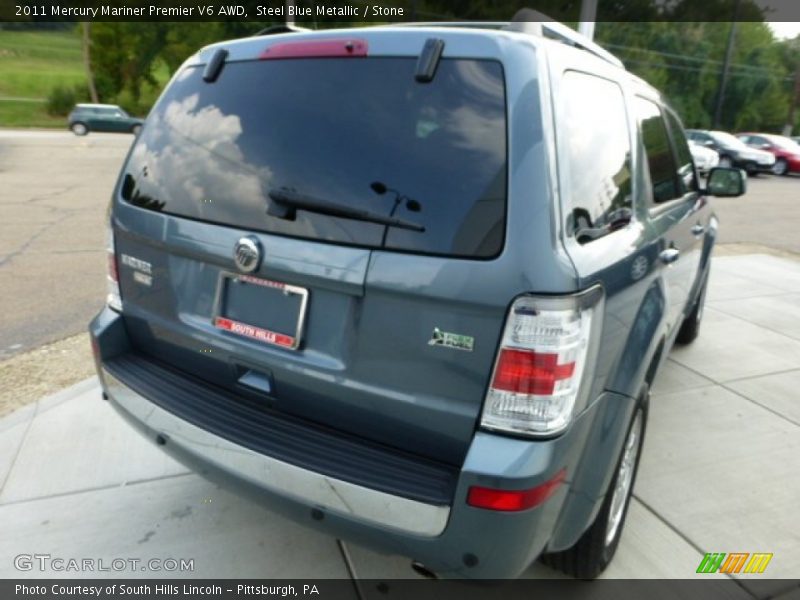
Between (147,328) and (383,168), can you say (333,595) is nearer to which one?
(147,328)

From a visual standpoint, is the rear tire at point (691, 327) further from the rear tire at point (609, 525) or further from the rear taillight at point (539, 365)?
the rear taillight at point (539, 365)

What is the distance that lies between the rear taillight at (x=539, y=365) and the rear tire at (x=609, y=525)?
644mm

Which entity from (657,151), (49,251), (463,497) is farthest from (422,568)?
(49,251)

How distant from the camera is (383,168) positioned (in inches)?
71.2

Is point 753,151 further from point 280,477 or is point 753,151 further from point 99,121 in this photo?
point 99,121

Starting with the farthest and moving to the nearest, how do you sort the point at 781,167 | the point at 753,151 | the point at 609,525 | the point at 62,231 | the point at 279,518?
the point at 781,167 < the point at 753,151 < the point at 62,231 < the point at 279,518 < the point at 609,525

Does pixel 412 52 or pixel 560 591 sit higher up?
pixel 412 52

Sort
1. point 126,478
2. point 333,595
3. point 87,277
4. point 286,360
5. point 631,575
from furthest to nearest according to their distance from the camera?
1. point 87,277
2. point 126,478
3. point 631,575
4. point 333,595
5. point 286,360

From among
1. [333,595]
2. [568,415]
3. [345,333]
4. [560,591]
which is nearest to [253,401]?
[345,333]

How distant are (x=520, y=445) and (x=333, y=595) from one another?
1.16m

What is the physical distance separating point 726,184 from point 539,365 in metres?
3.25

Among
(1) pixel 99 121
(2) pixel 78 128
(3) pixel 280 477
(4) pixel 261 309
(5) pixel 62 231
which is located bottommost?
(2) pixel 78 128

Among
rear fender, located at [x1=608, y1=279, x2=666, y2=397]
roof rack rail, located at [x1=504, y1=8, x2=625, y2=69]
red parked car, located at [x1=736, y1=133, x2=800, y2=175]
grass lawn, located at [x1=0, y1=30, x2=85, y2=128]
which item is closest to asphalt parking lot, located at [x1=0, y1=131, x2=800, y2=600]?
rear fender, located at [x1=608, y1=279, x2=666, y2=397]

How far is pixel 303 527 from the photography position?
2.42 meters
